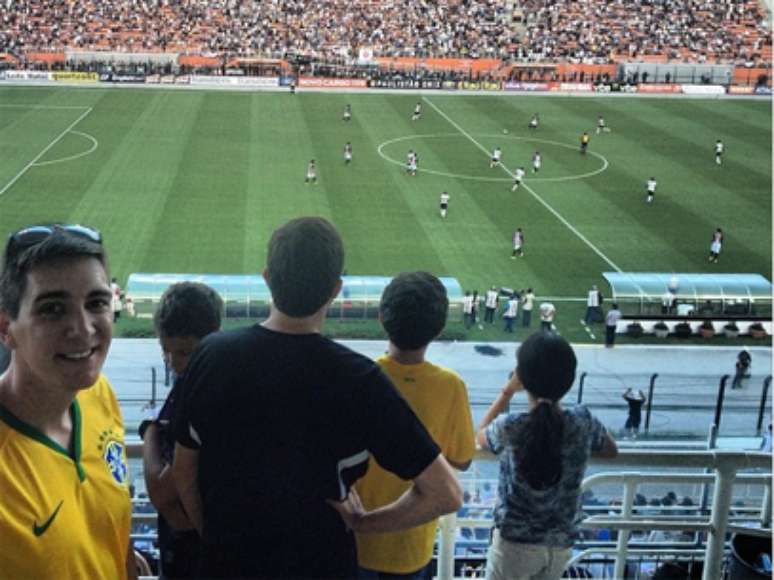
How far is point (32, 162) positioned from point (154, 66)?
18326 millimetres

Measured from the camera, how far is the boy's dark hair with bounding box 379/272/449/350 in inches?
129

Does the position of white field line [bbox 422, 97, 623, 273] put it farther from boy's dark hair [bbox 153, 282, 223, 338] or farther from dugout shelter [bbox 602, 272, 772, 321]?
boy's dark hair [bbox 153, 282, 223, 338]

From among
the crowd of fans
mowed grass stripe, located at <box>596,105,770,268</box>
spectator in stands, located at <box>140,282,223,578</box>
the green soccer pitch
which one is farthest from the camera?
the crowd of fans

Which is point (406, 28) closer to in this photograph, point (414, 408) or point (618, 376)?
point (618, 376)

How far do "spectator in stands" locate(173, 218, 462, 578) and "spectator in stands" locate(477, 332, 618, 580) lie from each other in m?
0.77

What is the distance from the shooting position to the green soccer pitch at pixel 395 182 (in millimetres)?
20531

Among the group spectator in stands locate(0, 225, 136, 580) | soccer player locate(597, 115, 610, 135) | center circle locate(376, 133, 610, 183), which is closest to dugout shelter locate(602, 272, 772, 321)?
center circle locate(376, 133, 610, 183)

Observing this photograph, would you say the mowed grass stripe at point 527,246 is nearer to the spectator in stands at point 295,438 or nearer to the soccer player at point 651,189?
the soccer player at point 651,189

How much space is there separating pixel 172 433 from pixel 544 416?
4.14 ft

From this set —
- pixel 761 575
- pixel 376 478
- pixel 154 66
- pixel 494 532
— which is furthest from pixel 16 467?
pixel 154 66

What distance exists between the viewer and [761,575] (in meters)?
3.76

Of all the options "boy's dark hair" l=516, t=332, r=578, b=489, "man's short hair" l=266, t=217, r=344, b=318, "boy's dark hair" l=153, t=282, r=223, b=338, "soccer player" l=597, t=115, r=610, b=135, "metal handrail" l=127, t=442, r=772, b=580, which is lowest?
"soccer player" l=597, t=115, r=610, b=135

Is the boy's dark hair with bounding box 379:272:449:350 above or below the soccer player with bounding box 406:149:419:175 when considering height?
above

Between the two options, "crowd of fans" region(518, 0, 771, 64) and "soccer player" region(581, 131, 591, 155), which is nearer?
"soccer player" region(581, 131, 591, 155)
